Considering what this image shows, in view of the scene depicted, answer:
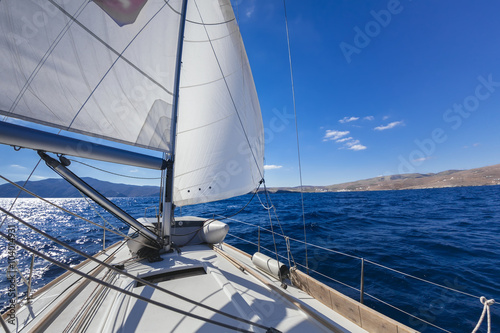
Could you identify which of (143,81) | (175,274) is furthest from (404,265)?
(143,81)

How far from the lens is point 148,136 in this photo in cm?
358

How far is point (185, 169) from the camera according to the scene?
5109 mm

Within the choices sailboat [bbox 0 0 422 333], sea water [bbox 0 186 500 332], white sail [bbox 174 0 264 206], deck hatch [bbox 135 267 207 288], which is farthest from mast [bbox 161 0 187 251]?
sea water [bbox 0 186 500 332]

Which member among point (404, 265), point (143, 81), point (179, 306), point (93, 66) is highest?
point (143, 81)

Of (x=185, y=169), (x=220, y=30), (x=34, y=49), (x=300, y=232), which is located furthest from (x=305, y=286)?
(x=300, y=232)

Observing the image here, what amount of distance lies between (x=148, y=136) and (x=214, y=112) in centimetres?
186

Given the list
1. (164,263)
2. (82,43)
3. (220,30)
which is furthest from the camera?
(220,30)

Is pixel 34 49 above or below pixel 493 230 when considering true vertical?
above

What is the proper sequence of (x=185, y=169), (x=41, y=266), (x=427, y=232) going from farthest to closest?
(x=427, y=232), (x=41, y=266), (x=185, y=169)

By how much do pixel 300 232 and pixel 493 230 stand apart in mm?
11566

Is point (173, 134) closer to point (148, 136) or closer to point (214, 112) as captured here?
point (148, 136)

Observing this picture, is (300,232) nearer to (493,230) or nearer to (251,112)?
(251,112)

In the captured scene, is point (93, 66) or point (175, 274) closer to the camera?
point (93, 66)

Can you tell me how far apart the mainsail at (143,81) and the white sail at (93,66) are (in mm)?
11
